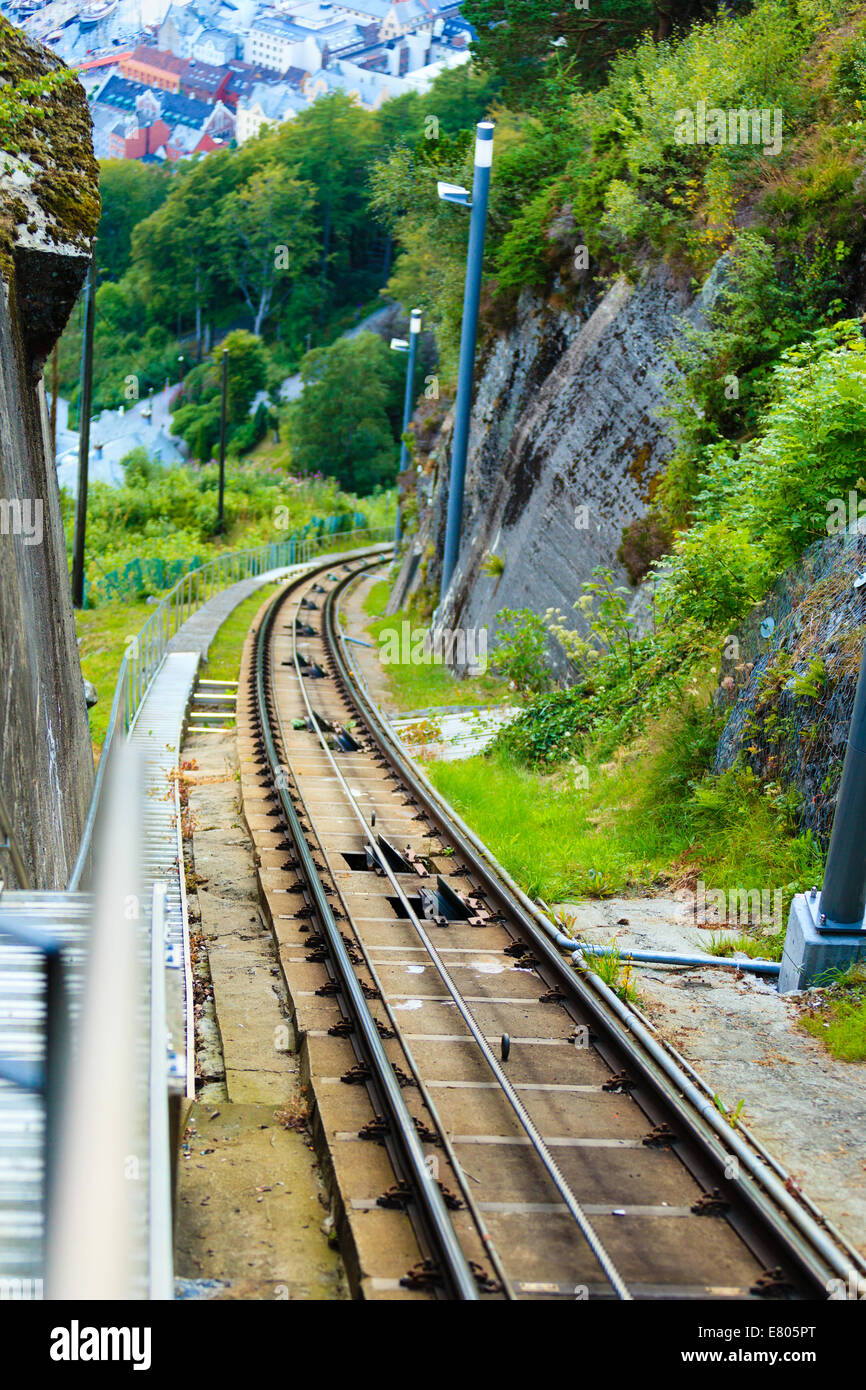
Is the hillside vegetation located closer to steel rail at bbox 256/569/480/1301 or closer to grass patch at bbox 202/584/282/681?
steel rail at bbox 256/569/480/1301

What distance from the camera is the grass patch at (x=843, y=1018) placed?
7277mm

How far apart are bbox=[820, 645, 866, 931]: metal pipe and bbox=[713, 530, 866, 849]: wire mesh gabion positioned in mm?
1258

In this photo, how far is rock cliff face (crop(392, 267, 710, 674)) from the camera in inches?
720

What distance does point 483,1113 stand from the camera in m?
6.79

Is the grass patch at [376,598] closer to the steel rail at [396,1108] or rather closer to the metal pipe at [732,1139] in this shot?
the steel rail at [396,1108]

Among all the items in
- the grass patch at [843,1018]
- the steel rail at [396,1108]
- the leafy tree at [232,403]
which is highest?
the leafy tree at [232,403]

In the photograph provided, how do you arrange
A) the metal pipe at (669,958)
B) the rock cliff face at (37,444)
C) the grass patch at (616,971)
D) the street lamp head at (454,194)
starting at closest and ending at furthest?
the rock cliff face at (37,444), the grass patch at (616,971), the metal pipe at (669,958), the street lamp head at (454,194)

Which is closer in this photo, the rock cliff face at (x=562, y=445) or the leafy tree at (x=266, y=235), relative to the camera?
the rock cliff face at (x=562, y=445)

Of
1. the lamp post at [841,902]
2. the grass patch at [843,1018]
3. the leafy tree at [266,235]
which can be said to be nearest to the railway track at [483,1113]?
the grass patch at [843,1018]

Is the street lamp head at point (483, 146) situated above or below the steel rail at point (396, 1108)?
above

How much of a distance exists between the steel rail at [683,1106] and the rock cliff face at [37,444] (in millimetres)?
3753

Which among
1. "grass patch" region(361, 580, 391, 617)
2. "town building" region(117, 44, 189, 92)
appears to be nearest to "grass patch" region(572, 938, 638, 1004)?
"grass patch" region(361, 580, 391, 617)

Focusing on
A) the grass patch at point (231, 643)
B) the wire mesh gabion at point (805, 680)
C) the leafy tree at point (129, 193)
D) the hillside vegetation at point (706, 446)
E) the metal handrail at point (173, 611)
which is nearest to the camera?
the wire mesh gabion at point (805, 680)
